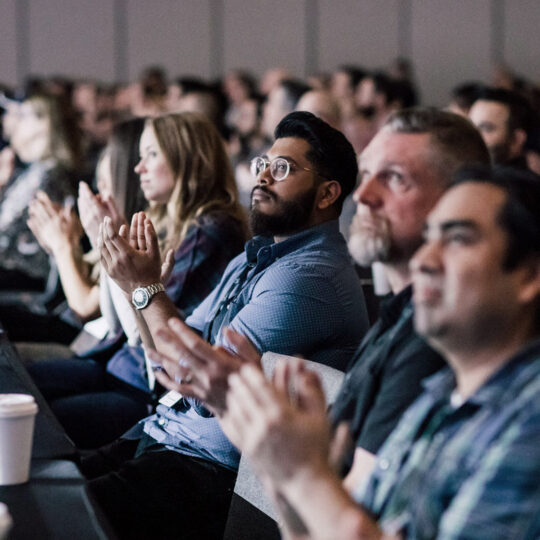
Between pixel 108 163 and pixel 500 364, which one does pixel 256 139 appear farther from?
pixel 500 364

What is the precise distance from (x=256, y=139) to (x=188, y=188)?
4044 mm

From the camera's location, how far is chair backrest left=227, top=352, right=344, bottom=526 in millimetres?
1639

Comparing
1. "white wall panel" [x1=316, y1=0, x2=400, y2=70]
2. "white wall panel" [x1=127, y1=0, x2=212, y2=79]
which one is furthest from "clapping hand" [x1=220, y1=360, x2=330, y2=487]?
"white wall panel" [x1=127, y1=0, x2=212, y2=79]

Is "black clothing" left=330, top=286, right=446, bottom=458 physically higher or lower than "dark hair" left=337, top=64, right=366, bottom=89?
higher

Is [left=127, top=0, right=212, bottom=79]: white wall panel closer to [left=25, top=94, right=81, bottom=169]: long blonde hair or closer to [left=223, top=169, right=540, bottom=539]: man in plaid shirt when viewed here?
[left=25, top=94, right=81, bottom=169]: long blonde hair

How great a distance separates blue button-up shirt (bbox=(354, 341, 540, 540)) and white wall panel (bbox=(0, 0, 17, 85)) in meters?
9.71

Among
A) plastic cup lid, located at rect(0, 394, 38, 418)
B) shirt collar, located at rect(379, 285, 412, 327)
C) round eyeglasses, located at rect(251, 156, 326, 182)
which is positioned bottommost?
plastic cup lid, located at rect(0, 394, 38, 418)

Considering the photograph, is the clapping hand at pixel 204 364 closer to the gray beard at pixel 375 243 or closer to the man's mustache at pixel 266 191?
the gray beard at pixel 375 243

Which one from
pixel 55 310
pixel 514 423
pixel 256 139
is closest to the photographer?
pixel 514 423

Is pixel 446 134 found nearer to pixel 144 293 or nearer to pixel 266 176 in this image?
pixel 266 176

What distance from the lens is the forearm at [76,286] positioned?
130 inches

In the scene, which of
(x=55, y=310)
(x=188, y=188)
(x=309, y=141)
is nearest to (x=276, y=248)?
(x=309, y=141)

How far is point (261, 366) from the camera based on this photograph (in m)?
1.77

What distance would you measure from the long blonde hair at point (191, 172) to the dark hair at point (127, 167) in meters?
0.20
